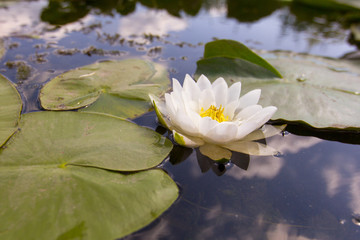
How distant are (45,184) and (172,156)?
0.63 m

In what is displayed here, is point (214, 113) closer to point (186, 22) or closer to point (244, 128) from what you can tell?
point (244, 128)

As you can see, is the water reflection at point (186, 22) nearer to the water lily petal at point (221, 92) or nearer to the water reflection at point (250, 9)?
the water reflection at point (250, 9)

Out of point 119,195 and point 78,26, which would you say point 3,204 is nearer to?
point 119,195

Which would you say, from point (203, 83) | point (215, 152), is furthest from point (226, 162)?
point (203, 83)

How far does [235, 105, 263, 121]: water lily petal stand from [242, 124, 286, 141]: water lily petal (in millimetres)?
117

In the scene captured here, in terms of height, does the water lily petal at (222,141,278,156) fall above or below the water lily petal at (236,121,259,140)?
below

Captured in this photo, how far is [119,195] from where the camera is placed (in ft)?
3.53

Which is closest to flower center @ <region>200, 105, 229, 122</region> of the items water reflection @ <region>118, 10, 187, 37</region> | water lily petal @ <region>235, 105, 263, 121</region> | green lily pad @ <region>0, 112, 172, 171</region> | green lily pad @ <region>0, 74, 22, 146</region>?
water lily petal @ <region>235, 105, 263, 121</region>

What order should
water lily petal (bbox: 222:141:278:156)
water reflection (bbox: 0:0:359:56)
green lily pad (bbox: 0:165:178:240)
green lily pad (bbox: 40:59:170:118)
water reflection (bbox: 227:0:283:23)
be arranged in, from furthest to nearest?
water reflection (bbox: 227:0:283:23), water reflection (bbox: 0:0:359:56), green lily pad (bbox: 40:59:170:118), water lily petal (bbox: 222:141:278:156), green lily pad (bbox: 0:165:178:240)

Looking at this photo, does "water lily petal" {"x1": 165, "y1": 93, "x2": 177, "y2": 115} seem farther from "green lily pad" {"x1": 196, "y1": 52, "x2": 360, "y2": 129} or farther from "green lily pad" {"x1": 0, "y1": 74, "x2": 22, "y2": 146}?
"green lily pad" {"x1": 0, "y1": 74, "x2": 22, "y2": 146}

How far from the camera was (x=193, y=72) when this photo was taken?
7.66 feet

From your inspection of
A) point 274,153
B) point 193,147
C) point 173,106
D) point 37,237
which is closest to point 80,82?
point 173,106

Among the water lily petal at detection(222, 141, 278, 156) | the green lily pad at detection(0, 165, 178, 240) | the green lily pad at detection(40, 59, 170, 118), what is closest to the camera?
the green lily pad at detection(0, 165, 178, 240)

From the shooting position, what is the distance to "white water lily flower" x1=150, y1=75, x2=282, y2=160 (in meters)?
1.33
